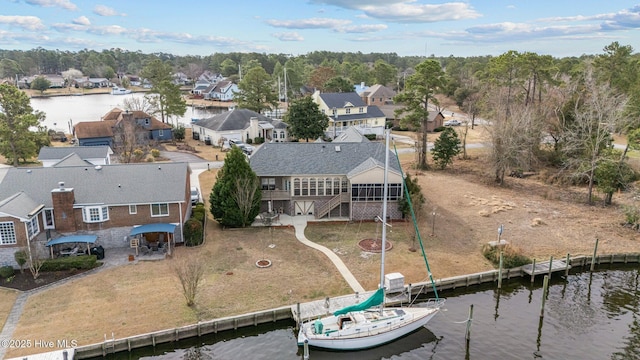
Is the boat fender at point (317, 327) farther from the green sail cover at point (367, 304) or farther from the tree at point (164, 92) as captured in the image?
the tree at point (164, 92)

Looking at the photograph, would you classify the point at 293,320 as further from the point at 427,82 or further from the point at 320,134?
the point at 320,134

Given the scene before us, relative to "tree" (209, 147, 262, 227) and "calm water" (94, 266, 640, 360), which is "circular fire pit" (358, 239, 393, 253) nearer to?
"calm water" (94, 266, 640, 360)

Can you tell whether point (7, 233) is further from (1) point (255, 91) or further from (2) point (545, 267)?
(1) point (255, 91)

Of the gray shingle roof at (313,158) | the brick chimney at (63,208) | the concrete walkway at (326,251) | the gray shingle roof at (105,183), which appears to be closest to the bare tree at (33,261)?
the brick chimney at (63,208)

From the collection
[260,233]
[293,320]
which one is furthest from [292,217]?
[293,320]

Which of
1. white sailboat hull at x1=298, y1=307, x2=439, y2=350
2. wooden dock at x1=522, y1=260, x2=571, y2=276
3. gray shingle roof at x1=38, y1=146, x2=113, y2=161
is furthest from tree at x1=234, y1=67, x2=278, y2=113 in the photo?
white sailboat hull at x1=298, y1=307, x2=439, y2=350

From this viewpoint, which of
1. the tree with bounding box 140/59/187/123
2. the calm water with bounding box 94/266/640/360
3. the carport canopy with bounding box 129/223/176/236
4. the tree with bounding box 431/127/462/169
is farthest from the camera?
the tree with bounding box 140/59/187/123
